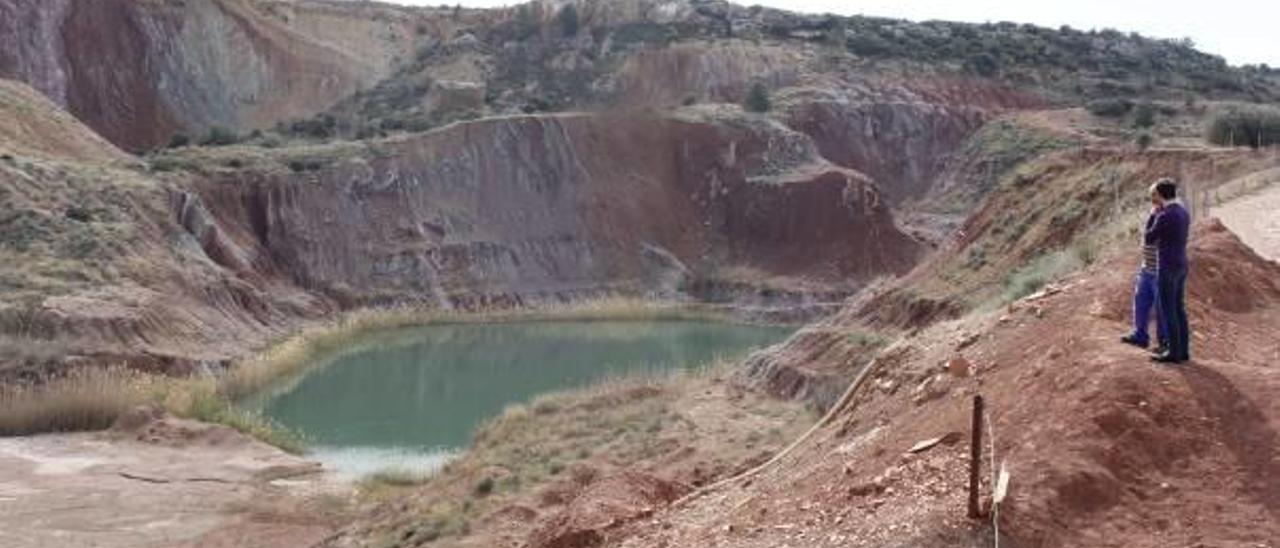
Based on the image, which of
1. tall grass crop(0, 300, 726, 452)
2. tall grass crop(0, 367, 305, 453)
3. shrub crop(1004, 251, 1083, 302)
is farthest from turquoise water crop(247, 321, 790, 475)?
shrub crop(1004, 251, 1083, 302)

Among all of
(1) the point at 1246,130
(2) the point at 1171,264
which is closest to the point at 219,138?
(1) the point at 1246,130

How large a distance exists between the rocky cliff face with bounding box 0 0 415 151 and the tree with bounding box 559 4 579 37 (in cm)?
1061

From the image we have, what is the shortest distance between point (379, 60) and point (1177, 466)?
79.8 metres

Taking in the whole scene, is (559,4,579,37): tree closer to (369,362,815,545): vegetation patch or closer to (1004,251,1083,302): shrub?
(369,362,815,545): vegetation patch

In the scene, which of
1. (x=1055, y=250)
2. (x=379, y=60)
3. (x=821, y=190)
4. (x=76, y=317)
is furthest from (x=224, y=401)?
(x=379, y=60)

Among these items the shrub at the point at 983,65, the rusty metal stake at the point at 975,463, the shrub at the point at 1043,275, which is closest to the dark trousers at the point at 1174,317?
the rusty metal stake at the point at 975,463

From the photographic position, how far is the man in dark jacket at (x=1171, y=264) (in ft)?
36.9

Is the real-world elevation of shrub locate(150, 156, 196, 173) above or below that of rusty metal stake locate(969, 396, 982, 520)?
below

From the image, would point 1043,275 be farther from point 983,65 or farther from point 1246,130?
point 983,65

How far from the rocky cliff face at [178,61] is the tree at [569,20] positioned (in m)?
10.6

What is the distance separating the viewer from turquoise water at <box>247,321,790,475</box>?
110 feet

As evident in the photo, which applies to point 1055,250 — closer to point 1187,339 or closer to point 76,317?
point 1187,339

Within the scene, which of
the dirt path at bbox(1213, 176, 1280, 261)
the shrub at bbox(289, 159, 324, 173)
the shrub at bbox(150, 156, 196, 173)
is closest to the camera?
the dirt path at bbox(1213, 176, 1280, 261)

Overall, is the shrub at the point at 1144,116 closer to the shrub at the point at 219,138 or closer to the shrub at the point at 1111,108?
the shrub at the point at 1111,108
